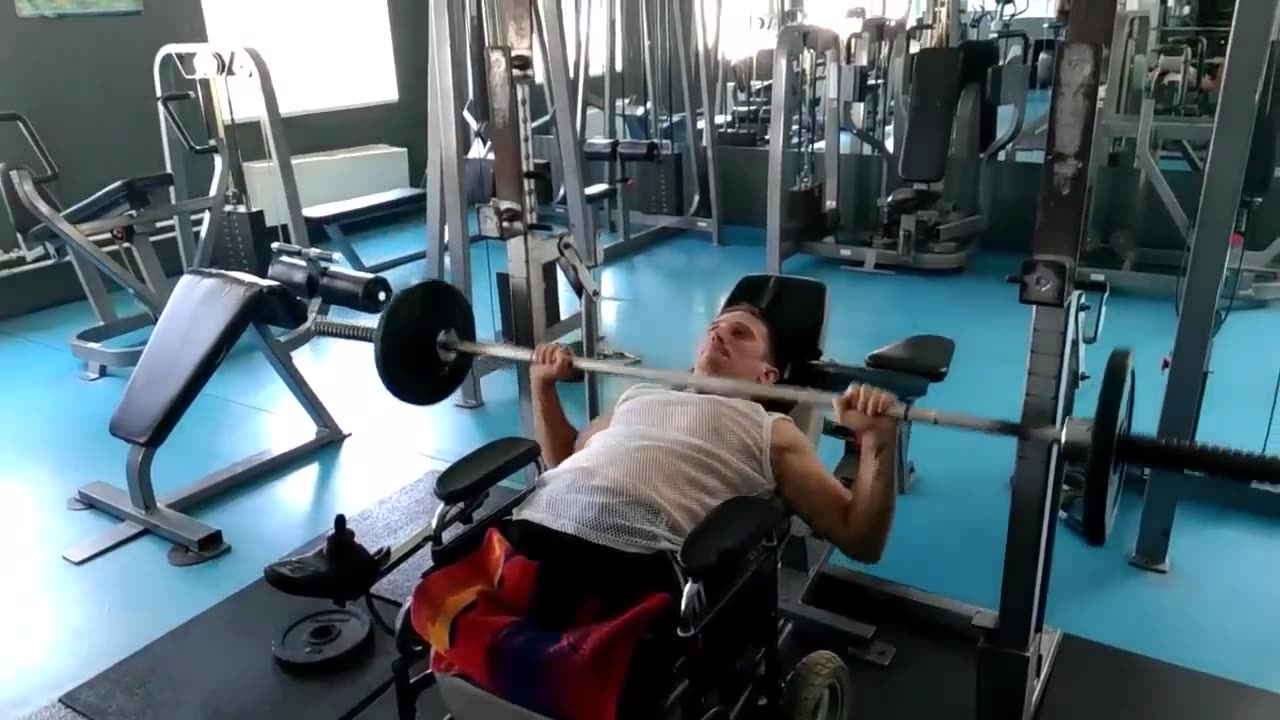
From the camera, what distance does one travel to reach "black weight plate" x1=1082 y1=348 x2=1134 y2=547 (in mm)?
1265

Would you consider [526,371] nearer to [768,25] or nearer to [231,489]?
[231,489]

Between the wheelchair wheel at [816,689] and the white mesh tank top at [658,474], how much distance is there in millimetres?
317

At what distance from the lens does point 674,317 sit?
171 inches

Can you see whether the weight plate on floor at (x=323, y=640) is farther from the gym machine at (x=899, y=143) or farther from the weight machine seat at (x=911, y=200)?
the weight machine seat at (x=911, y=200)

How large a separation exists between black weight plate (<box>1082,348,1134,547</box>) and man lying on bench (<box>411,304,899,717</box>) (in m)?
0.31

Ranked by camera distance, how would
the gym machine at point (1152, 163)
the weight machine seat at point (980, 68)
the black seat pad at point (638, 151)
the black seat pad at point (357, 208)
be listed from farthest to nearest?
the black seat pad at point (638, 151) → the weight machine seat at point (980, 68) → the black seat pad at point (357, 208) → the gym machine at point (1152, 163)

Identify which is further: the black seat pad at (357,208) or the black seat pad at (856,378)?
the black seat pad at (357,208)

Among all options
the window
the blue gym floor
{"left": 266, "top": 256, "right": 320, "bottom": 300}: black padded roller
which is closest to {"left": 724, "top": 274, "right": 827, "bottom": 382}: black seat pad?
the blue gym floor

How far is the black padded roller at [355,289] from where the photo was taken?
8.68ft

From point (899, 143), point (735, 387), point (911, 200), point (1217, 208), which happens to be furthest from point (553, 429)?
point (899, 143)

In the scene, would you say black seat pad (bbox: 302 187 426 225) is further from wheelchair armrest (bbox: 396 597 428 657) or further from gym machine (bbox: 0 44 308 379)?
wheelchair armrest (bbox: 396 597 428 657)

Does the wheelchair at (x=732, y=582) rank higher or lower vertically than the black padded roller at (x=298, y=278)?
lower

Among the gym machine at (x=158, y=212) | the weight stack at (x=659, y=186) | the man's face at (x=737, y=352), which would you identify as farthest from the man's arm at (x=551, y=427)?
the weight stack at (x=659, y=186)

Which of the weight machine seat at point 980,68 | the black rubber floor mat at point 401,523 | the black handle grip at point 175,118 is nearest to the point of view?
the black rubber floor mat at point 401,523
